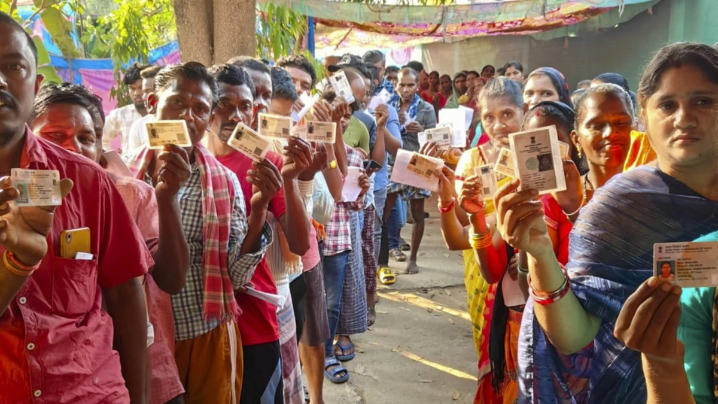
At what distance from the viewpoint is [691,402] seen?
133 cm

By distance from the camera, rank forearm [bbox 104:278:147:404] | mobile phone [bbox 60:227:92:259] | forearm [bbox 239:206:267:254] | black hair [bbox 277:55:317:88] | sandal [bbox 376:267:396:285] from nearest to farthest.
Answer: mobile phone [bbox 60:227:92:259] < forearm [bbox 104:278:147:404] < forearm [bbox 239:206:267:254] < black hair [bbox 277:55:317:88] < sandal [bbox 376:267:396:285]

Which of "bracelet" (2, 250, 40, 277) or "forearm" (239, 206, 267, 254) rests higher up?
"bracelet" (2, 250, 40, 277)

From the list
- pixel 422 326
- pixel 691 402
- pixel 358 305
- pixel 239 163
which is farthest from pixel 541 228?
pixel 422 326

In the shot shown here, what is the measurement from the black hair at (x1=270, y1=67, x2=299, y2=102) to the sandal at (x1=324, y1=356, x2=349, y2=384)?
192 cm

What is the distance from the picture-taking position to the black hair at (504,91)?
123 inches

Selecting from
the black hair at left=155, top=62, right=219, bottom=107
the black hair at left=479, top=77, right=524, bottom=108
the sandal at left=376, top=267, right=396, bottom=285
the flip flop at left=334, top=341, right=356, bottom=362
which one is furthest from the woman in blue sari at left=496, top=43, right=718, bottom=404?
the sandal at left=376, top=267, right=396, bottom=285

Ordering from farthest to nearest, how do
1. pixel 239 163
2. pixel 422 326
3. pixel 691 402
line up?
pixel 422 326 → pixel 239 163 → pixel 691 402

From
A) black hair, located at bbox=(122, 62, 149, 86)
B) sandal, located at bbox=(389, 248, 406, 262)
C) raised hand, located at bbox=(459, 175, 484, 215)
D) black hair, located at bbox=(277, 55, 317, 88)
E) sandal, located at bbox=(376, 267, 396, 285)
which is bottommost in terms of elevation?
sandal, located at bbox=(376, 267, 396, 285)

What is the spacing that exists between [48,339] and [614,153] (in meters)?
2.19

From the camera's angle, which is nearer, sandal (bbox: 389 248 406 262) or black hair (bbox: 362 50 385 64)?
sandal (bbox: 389 248 406 262)

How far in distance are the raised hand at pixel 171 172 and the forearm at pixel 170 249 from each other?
35mm

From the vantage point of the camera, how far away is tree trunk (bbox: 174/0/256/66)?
354 cm

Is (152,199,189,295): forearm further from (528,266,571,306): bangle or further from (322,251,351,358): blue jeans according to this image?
(322,251,351,358): blue jeans

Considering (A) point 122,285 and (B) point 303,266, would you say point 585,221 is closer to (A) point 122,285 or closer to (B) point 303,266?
(A) point 122,285
